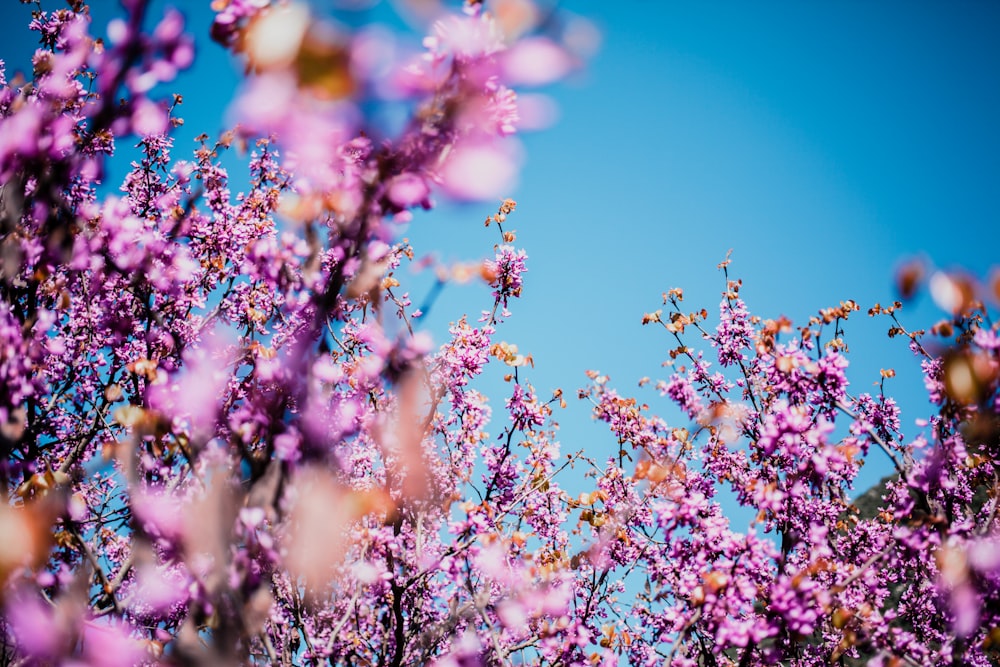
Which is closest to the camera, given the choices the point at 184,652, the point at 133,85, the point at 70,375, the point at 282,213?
the point at 184,652

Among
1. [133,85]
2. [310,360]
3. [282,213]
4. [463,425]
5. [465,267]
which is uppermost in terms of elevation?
[463,425]

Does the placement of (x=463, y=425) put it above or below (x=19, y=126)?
above

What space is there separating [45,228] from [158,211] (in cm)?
393

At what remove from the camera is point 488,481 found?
21.8 feet

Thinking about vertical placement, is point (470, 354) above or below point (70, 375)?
above

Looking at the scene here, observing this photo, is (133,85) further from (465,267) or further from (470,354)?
(470,354)

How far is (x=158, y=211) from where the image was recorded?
6.85m

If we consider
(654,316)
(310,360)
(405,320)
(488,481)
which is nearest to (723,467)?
(654,316)

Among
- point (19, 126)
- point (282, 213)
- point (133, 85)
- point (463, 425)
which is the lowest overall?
point (282, 213)

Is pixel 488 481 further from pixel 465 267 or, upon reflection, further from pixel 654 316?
pixel 465 267

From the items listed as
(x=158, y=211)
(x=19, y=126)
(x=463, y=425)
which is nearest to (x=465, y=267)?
(x=19, y=126)

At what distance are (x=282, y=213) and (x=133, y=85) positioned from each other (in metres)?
1.50

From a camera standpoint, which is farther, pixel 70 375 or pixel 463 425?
pixel 463 425

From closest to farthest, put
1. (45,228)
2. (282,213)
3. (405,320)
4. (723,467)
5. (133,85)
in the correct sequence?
(282,213), (133,85), (45,228), (723,467), (405,320)
